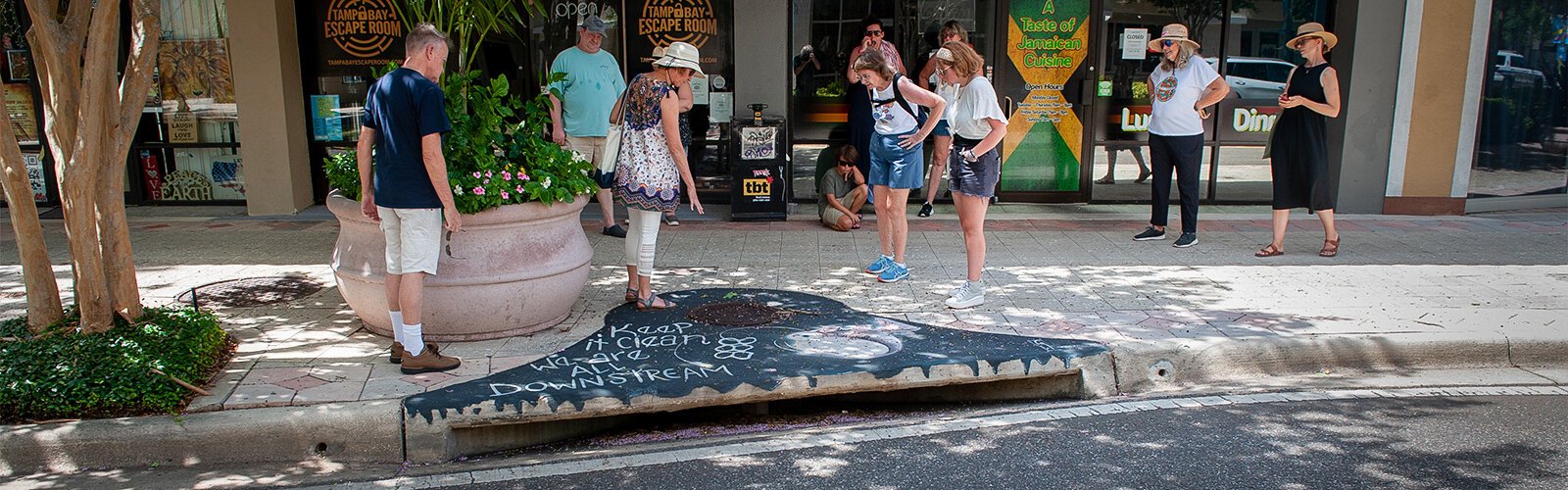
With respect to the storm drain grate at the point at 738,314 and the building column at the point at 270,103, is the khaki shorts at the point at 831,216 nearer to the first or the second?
the storm drain grate at the point at 738,314

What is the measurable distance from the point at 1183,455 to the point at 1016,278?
284cm

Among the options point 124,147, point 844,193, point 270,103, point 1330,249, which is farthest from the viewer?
point 270,103

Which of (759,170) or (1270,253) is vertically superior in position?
(759,170)

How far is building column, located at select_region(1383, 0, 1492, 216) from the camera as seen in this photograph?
30.5 feet

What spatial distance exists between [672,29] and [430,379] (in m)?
5.62

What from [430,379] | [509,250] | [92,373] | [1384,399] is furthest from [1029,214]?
[92,373]

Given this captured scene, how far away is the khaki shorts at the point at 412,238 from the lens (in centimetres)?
512

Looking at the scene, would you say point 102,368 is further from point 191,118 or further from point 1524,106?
point 1524,106

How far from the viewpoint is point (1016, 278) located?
7312 mm

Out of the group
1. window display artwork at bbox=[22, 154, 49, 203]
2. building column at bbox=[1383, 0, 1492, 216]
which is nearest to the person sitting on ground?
building column at bbox=[1383, 0, 1492, 216]

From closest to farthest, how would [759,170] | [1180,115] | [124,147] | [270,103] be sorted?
[124,147] → [1180,115] → [759,170] → [270,103]

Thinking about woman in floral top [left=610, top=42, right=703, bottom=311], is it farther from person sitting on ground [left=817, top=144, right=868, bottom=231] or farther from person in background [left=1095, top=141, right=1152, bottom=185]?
person in background [left=1095, top=141, right=1152, bottom=185]

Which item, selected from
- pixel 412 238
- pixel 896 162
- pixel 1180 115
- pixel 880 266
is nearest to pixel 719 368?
pixel 412 238

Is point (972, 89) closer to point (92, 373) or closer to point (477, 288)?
point (477, 288)
